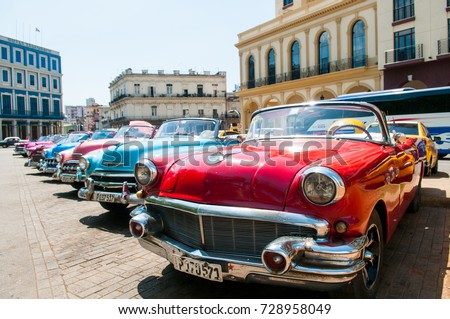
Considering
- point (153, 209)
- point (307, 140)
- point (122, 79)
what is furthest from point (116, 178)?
point (122, 79)

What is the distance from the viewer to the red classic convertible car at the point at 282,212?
226cm

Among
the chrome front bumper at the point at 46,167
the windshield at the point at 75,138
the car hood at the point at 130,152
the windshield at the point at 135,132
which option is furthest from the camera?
the windshield at the point at 75,138

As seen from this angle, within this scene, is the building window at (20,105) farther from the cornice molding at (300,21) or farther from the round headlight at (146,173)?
the round headlight at (146,173)

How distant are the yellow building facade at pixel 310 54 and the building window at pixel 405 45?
1.59 metres

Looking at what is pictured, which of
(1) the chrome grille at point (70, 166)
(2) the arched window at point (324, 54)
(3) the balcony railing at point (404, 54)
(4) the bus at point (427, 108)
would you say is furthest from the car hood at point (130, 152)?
(2) the arched window at point (324, 54)

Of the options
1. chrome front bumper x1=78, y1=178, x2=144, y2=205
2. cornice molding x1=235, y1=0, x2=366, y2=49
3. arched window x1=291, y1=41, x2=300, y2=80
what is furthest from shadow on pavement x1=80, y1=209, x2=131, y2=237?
arched window x1=291, y1=41, x2=300, y2=80

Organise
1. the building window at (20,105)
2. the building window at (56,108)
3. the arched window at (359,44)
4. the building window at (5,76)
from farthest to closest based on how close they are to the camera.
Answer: the building window at (56,108) < the building window at (20,105) < the building window at (5,76) < the arched window at (359,44)

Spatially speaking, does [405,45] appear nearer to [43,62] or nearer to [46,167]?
[46,167]

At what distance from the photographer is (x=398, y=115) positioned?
50.7 feet

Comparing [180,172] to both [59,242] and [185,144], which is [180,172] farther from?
[185,144]

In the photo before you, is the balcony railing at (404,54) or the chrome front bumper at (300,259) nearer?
the chrome front bumper at (300,259)

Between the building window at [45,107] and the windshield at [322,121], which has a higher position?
the building window at [45,107]

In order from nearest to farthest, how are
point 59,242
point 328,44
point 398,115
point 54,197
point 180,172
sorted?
point 180,172, point 59,242, point 54,197, point 398,115, point 328,44

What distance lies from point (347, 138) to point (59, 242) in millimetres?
3816
